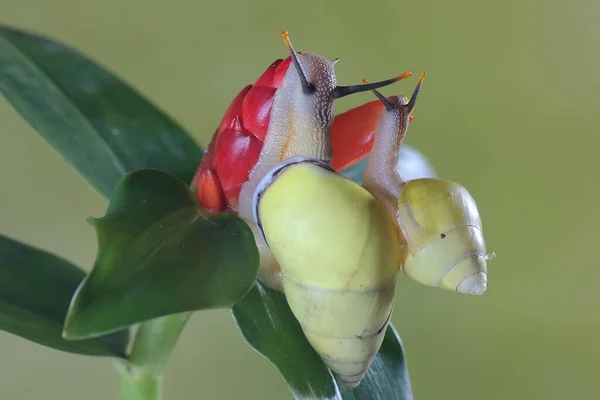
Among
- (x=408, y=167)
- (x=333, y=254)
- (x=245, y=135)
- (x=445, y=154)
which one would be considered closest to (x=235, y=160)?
(x=245, y=135)

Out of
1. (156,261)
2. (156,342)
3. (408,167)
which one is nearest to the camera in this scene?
(156,261)

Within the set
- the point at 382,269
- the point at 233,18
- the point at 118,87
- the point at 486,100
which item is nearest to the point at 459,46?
the point at 486,100

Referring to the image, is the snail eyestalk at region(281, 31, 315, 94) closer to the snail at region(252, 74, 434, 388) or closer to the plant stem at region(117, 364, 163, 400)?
the snail at region(252, 74, 434, 388)

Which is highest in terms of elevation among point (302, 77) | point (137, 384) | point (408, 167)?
point (302, 77)

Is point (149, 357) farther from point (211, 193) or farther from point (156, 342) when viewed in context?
point (211, 193)

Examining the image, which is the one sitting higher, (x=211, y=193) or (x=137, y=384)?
(x=211, y=193)

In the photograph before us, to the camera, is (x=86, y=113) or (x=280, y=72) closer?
(x=280, y=72)

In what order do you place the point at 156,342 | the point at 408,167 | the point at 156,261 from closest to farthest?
the point at 156,261, the point at 156,342, the point at 408,167

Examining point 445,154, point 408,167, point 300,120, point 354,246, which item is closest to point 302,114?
point 300,120
